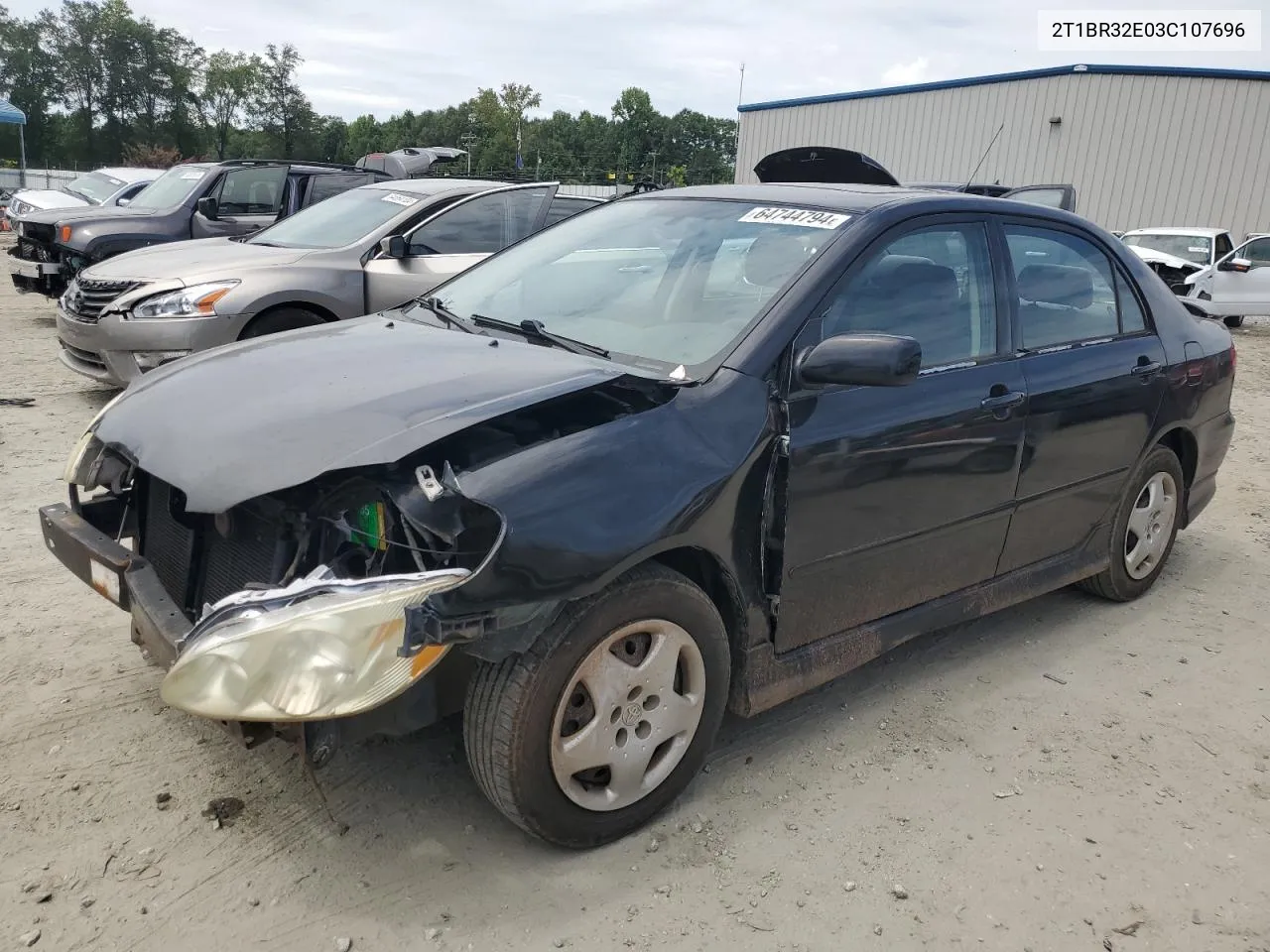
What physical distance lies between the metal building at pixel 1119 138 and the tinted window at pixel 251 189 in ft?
62.1

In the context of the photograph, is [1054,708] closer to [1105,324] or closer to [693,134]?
[1105,324]

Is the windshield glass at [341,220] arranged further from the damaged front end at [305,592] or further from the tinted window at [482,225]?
the damaged front end at [305,592]

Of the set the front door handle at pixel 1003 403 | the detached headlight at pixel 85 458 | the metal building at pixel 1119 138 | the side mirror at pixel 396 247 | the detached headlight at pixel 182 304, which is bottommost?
the detached headlight at pixel 85 458

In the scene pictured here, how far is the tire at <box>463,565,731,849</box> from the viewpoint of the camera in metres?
2.32

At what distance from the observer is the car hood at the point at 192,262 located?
6.32 metres

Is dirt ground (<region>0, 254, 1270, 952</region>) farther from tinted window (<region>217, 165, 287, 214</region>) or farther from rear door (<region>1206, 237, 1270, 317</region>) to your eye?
rear door (<region>1206, 237, 1270, 317</region>)

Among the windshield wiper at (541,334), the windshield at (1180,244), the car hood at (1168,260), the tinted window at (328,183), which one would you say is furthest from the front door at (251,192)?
the windshield at (1180,244)

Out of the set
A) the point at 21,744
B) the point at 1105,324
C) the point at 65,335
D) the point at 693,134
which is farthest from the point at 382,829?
the point at 693,134

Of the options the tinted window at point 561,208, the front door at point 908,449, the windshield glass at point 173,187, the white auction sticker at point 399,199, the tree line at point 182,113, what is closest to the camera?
the front door at point 908,449

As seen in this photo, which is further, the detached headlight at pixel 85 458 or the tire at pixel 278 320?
the tire at pixel 278 320

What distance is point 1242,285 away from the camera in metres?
15.2

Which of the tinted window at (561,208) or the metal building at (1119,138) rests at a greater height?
the metal building at (1119,138)

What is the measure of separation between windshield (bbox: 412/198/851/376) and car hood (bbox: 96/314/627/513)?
0.25 meters

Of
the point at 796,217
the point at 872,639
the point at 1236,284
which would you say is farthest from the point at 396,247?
the point at 1236,284
